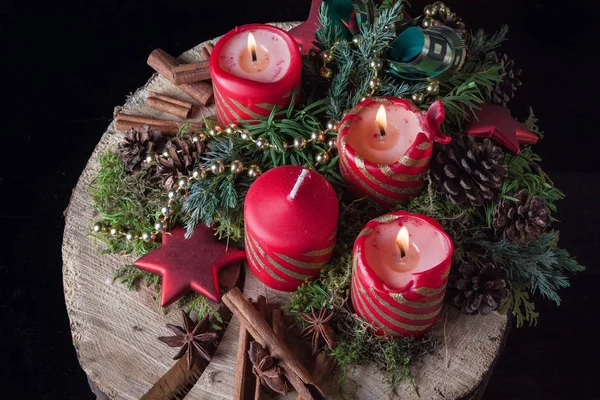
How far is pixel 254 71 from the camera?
1.27m

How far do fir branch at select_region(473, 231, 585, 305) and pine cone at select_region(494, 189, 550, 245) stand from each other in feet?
0.10

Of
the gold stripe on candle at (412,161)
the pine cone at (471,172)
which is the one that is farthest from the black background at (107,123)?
the gold stripe on candle at (412,161)

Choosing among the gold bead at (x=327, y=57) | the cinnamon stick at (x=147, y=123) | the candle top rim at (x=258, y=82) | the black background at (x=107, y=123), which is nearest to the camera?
the candle top rim at (x=258, y=82)

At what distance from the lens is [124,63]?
204cm

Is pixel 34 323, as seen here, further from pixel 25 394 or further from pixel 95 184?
pixel 95 184

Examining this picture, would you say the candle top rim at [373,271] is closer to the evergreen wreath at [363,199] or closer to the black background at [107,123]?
the evergreen wreath at [363,199]

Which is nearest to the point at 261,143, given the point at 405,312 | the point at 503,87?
the point at 405,312

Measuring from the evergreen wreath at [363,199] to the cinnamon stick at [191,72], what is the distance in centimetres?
17

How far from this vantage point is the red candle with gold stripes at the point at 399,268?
104 centimetres

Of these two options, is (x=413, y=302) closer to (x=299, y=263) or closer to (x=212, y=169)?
(x=299, y=263)

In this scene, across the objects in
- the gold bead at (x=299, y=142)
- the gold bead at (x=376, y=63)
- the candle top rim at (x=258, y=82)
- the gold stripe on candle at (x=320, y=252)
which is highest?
the candle top rim at (x=258, y=82)

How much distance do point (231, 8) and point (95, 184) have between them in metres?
0.96

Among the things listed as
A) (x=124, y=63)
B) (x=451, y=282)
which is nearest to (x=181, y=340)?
(x=451, y=282)

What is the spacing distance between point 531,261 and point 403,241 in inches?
13.0
